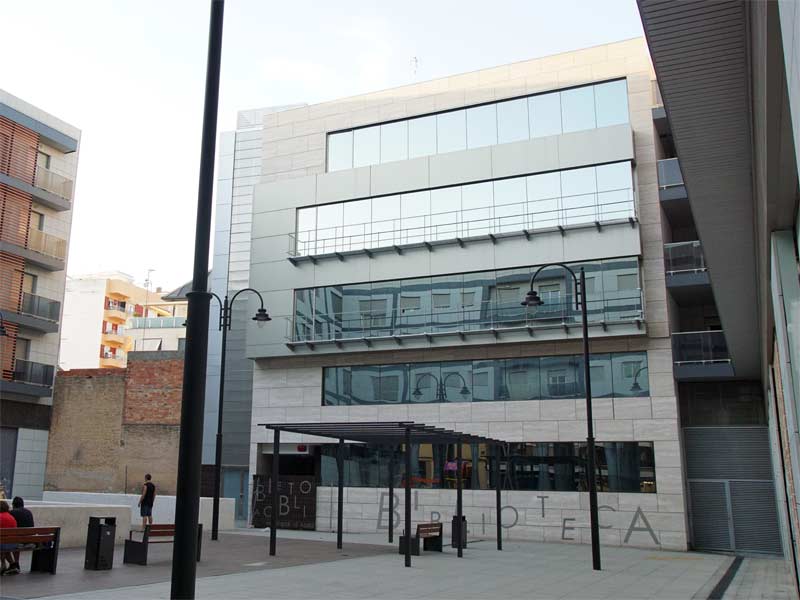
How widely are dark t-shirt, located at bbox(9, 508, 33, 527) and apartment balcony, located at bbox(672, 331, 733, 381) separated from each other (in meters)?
20.9

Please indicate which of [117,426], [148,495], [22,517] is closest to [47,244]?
[117,426]

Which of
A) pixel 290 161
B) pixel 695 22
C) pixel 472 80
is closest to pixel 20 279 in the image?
pixel 290 161

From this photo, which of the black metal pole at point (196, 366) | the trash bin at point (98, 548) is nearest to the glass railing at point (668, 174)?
the trash bin at point (98, 548)

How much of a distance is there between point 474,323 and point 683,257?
8.07m

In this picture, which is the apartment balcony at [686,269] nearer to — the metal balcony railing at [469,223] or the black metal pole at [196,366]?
the metal balcony railing at [469,223]

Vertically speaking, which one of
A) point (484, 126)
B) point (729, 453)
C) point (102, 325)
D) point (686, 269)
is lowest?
point (729, 453)

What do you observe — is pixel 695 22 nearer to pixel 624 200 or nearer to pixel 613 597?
pixel 613 597

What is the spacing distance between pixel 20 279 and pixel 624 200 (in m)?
28.7

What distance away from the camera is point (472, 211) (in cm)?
3103

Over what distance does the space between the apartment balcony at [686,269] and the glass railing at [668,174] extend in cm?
221

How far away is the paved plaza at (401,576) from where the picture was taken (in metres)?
12.9

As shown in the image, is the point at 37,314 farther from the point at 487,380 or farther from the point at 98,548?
the point at 98,548

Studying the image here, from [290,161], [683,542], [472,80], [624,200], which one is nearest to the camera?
[683,542]

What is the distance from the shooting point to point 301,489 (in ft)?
106
